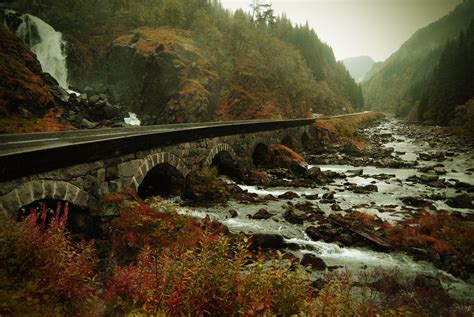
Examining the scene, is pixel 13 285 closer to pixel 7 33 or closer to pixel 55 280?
pixel 55 280

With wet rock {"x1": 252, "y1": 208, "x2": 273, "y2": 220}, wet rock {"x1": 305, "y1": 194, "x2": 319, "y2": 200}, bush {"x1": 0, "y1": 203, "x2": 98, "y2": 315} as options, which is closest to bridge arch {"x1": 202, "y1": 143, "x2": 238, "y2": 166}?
wet rock {"x1": 252, "y1": 208, "x2": 273, "y2": 220}

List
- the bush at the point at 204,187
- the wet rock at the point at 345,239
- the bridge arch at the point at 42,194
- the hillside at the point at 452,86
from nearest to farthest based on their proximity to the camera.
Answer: the bridge arch at the point at 42,194 < the wet rock at the point at 345,239 < the bush at the point at 204,187 < the hillside at the point at 452,86

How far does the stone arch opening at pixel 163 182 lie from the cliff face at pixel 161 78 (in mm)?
20218

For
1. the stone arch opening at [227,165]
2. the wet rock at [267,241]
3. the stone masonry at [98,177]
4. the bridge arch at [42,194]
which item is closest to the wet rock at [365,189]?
the stone arch opening at [227,165]

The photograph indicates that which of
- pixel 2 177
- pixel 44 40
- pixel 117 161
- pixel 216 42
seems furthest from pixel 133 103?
pixel 2 177

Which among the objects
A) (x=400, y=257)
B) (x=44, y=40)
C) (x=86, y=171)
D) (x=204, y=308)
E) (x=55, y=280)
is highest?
(x=44, y=40)

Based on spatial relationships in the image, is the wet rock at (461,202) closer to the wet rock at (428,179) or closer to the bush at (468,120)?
the wet rock at (428,179)

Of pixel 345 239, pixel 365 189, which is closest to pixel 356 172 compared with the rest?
pixel 365 189

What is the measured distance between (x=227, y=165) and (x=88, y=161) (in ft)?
36.4

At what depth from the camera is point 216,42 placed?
4859 cm

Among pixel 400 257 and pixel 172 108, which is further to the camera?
pixel 172 108

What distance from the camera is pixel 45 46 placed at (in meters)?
39.4

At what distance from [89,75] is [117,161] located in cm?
4141

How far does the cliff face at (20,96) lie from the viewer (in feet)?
59.1
